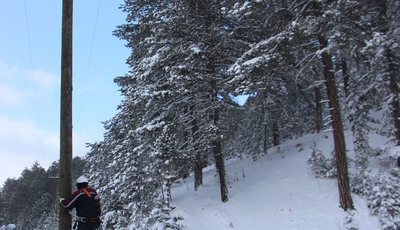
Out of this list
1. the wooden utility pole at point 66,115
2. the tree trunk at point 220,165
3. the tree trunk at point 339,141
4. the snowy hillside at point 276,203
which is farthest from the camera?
the tree trunk at point 220,165

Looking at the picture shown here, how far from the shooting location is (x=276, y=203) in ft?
38.0

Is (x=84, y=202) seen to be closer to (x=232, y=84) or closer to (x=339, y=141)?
(x=232, y=84)

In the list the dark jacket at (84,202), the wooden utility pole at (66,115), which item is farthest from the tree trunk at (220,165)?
the wooden utility pole at (66,115)

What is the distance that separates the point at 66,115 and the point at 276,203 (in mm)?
8746

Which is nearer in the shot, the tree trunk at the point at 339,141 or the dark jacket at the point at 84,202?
the dark jacket at the point at 84,202

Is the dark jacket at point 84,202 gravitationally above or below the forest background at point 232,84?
below

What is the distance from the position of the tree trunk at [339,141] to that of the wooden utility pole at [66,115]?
8122 mm

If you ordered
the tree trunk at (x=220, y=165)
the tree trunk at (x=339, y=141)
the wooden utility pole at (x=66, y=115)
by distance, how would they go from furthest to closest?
the tree trunk at (x=220, y=165)
the tree trunk at (x=339, y=141)
the wooden utility pole at (x=66, y=115)

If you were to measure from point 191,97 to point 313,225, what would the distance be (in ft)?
25.2

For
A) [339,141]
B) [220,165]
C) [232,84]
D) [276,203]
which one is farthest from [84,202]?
[339,141]

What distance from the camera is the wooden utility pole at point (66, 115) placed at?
582 centimetres

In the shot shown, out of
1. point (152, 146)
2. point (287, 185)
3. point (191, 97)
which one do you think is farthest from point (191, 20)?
point (287, 185)

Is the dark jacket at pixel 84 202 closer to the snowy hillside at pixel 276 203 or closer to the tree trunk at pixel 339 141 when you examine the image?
the snowy hillside at pixel 276 203

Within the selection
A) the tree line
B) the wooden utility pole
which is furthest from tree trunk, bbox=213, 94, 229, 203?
the wooden utility pole
